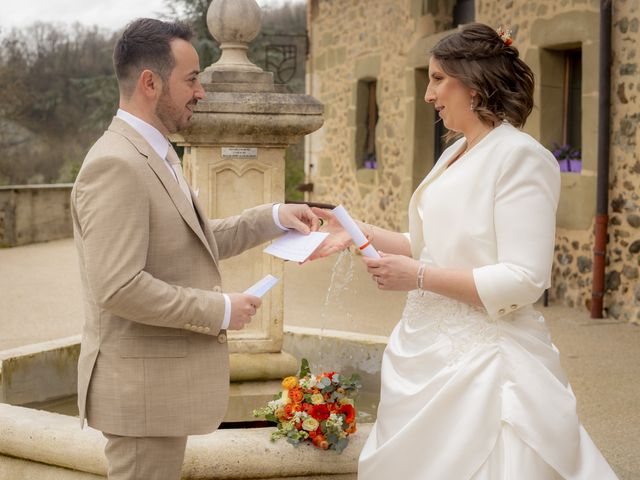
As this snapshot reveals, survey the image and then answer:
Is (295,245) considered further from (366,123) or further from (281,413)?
(366,123)

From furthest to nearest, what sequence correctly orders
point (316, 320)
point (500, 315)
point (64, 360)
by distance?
point (316, 320)
point (64, 360)
point (500, 315)

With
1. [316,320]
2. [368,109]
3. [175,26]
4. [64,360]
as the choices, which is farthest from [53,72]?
[175,26]

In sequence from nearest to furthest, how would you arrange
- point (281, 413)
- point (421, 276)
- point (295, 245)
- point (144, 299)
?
1. point (144, 299)
2. point (421, 276)
3. point (295, 245)
4. point (281, 413)

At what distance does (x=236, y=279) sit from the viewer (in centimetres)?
435

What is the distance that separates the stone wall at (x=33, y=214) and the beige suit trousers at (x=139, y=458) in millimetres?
12544

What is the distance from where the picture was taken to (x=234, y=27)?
414 centimetres

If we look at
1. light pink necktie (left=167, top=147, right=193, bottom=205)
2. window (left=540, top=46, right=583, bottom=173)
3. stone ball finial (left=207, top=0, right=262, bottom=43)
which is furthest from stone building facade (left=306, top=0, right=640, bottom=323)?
light pink necktie (left=167, top=147, right=193, bottom=205)

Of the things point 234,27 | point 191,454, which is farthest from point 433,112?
point 191,454

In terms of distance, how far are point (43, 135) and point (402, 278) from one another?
27.8 m

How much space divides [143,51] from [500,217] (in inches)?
40.1

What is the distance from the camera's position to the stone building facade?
7.84 m

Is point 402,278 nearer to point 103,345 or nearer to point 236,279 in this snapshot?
point 103,345

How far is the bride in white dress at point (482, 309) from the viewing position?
2.36 m

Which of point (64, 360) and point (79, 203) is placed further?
point (64, 360)
